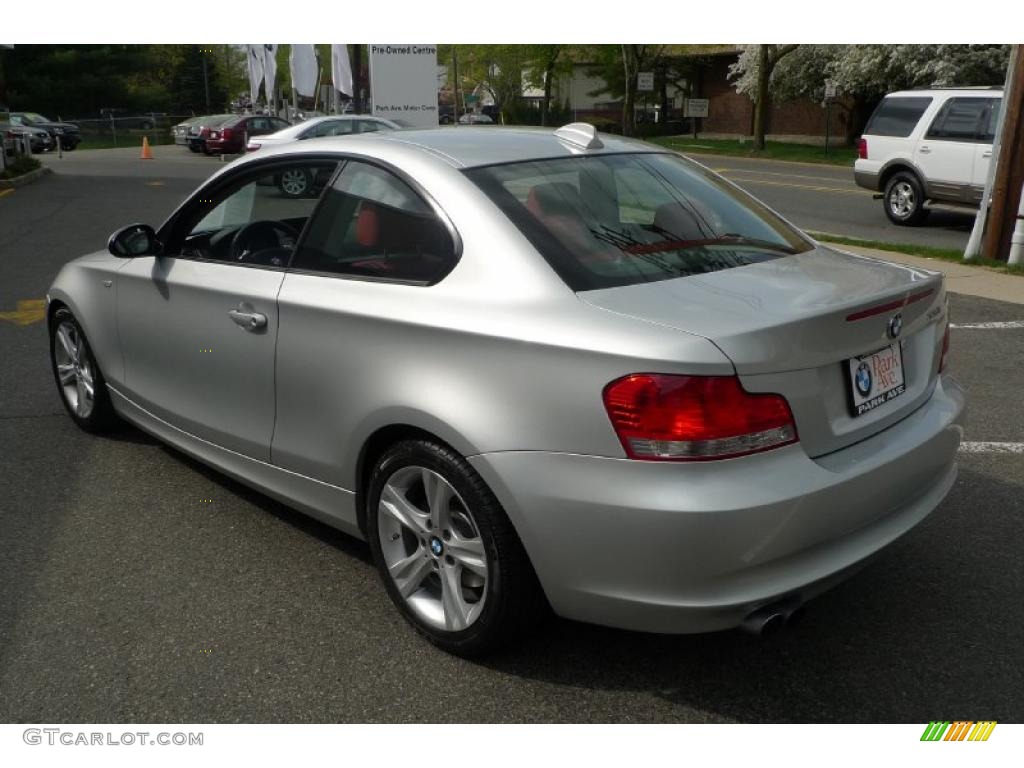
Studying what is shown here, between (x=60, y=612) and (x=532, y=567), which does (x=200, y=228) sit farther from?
(x=532, y=567)

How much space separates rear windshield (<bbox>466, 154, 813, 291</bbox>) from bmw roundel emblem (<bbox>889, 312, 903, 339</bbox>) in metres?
0.52

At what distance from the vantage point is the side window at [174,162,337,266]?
414 cm

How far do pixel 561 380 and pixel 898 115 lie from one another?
14.1 meters

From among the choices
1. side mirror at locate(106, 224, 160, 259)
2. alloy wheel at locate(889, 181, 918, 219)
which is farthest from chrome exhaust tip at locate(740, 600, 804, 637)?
alloy wheel at locate(889, 181, 918, 219)

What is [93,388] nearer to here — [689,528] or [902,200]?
[689,528]

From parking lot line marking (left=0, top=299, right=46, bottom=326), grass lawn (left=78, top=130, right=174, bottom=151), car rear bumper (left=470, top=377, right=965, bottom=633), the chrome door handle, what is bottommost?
grass lawn (left=78, top=130, right=174, bottom=151)

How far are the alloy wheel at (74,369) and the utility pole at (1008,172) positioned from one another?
30.8ft

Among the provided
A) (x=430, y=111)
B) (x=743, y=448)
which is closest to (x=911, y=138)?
(x=430, y=111)

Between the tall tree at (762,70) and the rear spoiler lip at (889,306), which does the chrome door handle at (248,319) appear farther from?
the tall tree at (762,70)

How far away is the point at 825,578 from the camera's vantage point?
290cm

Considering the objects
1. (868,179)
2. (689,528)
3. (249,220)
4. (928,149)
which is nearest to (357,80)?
(868,179)

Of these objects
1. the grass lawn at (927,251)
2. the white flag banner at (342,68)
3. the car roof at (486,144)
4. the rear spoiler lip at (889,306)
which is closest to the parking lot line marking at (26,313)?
the car roof at (486,144)

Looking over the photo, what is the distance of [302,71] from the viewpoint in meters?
29.3

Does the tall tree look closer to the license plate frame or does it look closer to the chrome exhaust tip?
the license plate frame
